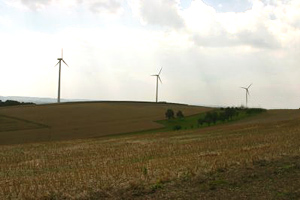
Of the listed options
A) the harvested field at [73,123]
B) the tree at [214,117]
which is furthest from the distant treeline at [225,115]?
the harvested field at [73,123]

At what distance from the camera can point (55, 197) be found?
319 inches

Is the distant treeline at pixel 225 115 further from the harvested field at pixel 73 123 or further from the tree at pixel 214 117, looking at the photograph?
the harvested field at pixel 73 123

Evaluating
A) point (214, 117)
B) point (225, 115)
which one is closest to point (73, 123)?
point (214, 117)

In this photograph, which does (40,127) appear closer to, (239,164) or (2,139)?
(2,139)

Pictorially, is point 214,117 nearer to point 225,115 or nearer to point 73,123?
point 225,115

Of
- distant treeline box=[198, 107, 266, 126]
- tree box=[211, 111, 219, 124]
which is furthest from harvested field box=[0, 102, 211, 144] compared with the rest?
tree box=[211, 111, 219, 124]

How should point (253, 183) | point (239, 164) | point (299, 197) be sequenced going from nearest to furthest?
point (299, 197) → point (253, 183) → point (239, 164)

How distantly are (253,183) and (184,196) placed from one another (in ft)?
6.52

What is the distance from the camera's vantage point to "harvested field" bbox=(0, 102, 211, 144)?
52125 mm

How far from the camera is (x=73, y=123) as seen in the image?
209ft

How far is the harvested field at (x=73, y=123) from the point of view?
171 feet

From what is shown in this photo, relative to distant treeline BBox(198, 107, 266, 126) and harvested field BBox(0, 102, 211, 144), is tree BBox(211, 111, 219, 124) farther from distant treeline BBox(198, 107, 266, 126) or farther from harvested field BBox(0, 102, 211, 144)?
harvested field BBox(0, 102, 211, 144)

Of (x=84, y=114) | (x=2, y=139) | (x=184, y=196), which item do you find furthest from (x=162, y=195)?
(x=84, y=114)

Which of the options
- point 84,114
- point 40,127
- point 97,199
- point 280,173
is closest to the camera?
point 97,199
